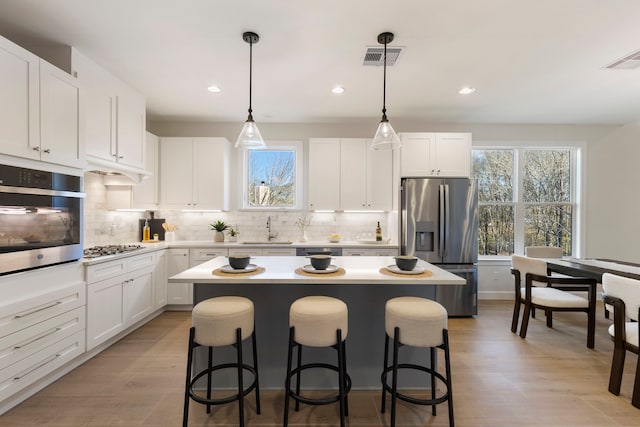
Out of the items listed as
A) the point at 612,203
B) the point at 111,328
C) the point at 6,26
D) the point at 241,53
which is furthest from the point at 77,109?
the point at 612,203

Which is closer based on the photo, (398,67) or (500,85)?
(398,67)

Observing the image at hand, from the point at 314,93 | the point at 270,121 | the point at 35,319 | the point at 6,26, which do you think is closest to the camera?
the point at 35,319

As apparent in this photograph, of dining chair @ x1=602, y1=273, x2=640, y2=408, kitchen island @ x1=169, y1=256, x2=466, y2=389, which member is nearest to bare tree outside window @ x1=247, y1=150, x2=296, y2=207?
kitchen island @ x1=169, y1=256, x2=466, y2=389

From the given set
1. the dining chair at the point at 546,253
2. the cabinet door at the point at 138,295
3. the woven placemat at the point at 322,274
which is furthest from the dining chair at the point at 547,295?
the cabinet door at the point at 138,295

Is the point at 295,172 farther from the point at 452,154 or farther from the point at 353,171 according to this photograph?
the point at 452,154

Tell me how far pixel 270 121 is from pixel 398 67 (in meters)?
2.23

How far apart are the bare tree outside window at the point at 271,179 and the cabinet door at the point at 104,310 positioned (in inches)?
85.1

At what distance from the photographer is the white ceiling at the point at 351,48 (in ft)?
6.47

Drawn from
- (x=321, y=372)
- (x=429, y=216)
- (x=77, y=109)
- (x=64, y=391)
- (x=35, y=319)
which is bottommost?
(x=64, y=391)

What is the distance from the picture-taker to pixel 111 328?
9.11 ft

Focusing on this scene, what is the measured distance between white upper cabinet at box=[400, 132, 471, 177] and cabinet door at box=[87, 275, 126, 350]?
3582mm

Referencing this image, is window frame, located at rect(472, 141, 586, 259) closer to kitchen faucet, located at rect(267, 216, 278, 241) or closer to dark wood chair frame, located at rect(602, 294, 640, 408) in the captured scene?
dark wood chair frame, located at rect(602, 294, 640, 408)

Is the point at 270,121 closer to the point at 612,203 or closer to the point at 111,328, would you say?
the point at 111,328

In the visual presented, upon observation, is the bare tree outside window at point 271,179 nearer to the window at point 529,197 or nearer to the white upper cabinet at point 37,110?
the white upper cabinet at point 37,110
